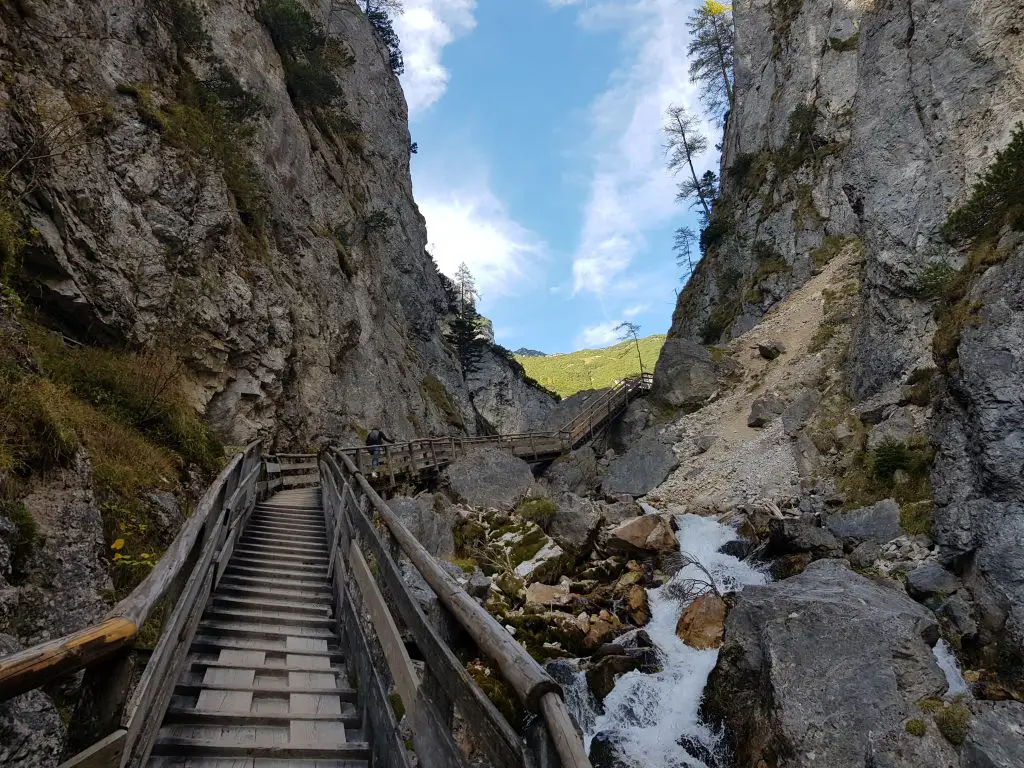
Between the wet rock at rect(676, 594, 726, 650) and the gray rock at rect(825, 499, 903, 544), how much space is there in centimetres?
387

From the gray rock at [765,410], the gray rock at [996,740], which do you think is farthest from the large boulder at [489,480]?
the gray rock at [996,740]

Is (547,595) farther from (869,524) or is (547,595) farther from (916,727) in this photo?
(869,524)

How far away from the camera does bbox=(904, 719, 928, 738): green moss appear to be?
19.8 feet

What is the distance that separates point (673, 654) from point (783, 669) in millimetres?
2694

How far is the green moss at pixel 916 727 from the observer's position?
604cm

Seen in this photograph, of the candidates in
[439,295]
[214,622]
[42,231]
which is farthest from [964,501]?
[439,295]

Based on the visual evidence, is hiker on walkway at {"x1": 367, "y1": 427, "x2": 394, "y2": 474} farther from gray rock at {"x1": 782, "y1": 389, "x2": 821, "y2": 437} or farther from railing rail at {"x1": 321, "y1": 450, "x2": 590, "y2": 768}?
gray rock at {"x1": 782, "y1": 389, "x2": 821, "y2": 437}

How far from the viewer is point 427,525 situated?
43.0 ft

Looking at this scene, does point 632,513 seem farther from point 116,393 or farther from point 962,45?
point 962,45

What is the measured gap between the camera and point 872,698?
6.39m

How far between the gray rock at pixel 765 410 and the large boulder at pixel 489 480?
30.8ft

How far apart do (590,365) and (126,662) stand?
454 feet

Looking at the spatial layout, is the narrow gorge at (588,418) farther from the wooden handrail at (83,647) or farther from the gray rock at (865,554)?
the wooden handrail at (83,647)

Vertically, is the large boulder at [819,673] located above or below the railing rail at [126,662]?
below
